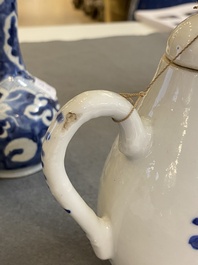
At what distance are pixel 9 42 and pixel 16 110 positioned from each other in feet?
0.24

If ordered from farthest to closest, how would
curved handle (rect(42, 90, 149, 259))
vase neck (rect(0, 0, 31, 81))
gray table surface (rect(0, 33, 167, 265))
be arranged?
1. vase neck (rect(0, 0, 31, 81))
2. gray table surface (rect(0, 33, 167, 265))
3. curved handle (rect(42, 90, 149, 259))

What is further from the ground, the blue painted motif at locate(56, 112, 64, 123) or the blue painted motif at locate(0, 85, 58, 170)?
the blue painted motif at locate(56, 112, 64, 123)

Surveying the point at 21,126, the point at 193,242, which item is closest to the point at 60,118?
the point at 193,242

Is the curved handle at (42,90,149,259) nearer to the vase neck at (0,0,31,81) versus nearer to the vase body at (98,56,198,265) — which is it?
the vase body at (98,56,198,265)

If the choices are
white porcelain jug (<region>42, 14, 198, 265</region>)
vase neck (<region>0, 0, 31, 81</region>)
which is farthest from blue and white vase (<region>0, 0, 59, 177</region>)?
white porcelain jug (<region>42, 14, 198, 265</region>)

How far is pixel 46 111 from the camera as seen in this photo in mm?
586

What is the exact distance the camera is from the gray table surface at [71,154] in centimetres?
46

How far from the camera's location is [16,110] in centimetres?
57

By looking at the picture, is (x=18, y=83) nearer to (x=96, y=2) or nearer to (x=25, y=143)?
(x=25, y=143)

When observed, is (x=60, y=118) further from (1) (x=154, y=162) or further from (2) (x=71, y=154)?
Result: (2) (x=71, y=154)

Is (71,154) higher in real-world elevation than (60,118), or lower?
lower

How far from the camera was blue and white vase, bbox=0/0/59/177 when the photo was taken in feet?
1.84

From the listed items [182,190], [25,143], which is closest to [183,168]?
[182,190]

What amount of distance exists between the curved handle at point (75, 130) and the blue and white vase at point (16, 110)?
0.73 feet
